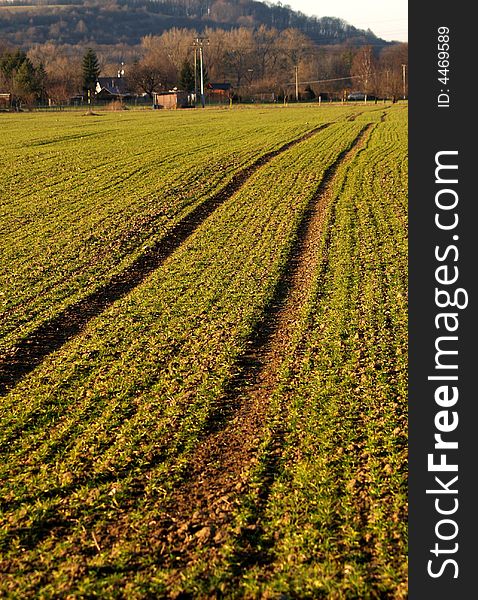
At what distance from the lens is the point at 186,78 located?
141750 mm

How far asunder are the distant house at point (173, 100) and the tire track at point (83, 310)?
335 feet

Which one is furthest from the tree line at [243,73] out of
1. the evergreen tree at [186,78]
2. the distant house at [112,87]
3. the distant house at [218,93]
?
the distant house at [112,87]

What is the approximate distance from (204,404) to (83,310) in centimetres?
578

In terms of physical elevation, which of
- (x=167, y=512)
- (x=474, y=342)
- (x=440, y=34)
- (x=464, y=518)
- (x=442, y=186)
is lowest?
(x=167, y=512)

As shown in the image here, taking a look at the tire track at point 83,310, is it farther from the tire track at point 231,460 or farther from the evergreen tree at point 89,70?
the evergreen tree at point 89,70

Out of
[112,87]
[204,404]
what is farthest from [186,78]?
[204,404]

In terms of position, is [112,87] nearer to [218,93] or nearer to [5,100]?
[218,93]

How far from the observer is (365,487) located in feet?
26.1

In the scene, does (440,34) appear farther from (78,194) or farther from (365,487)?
(78,194)

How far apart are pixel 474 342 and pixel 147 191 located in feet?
83.0

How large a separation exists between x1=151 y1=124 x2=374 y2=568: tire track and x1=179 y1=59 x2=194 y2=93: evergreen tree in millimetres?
133168

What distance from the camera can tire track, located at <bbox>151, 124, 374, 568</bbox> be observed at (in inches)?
283

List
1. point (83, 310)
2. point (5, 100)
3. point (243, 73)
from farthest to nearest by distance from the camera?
point (243, 73), point (5, 100), point (83, 310)

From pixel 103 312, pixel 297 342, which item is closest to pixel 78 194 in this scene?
pixel 103 312
